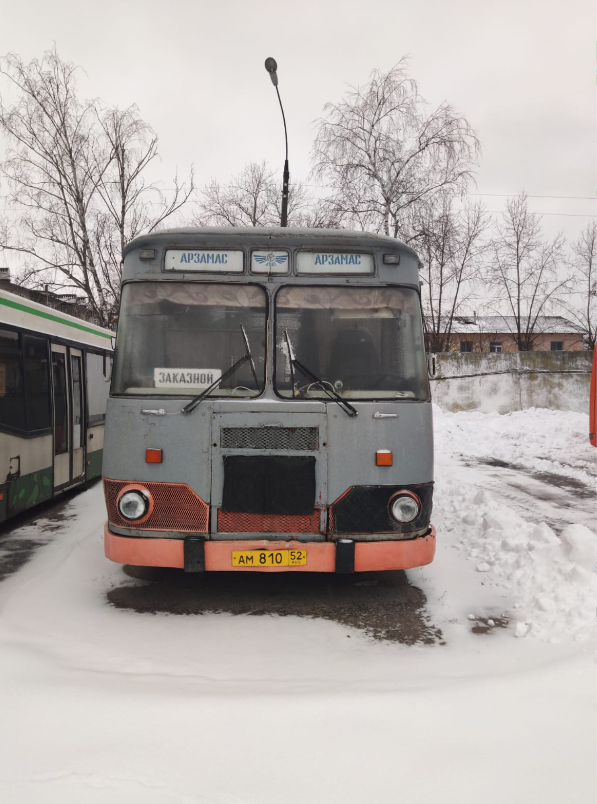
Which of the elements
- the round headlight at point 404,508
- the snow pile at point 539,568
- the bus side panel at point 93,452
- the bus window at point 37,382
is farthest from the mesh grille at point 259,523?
the bus side panel at point 93,452

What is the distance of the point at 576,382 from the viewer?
22797mm

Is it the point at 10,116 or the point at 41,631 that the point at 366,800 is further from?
the point at 10,116

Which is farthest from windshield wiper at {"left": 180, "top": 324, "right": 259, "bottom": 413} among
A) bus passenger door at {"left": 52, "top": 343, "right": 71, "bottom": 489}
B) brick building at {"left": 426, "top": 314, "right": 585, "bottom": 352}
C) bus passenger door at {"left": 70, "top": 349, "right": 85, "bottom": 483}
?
brick building at {"left": 426, "top": 314, "right": 585, "bottom": 352}

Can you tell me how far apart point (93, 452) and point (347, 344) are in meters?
7.29

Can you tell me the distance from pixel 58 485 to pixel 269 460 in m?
5.51

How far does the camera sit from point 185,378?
186 inches

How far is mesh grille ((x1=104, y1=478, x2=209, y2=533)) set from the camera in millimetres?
4637

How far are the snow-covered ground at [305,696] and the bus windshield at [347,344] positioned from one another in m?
1.77

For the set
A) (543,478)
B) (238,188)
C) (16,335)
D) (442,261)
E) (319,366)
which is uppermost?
(238,188)

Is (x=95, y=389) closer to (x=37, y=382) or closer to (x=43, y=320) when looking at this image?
(x=43, y=320)

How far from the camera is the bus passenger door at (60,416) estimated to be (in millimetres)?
8969

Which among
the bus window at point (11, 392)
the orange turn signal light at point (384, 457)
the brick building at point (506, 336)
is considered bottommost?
the orange turn signal light at point (384, 457)

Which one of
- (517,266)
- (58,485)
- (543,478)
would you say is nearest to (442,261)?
(517,266)

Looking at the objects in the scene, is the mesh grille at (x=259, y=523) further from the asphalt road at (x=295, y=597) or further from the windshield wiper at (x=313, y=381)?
the windshield wiper at (x=313, y=381)
